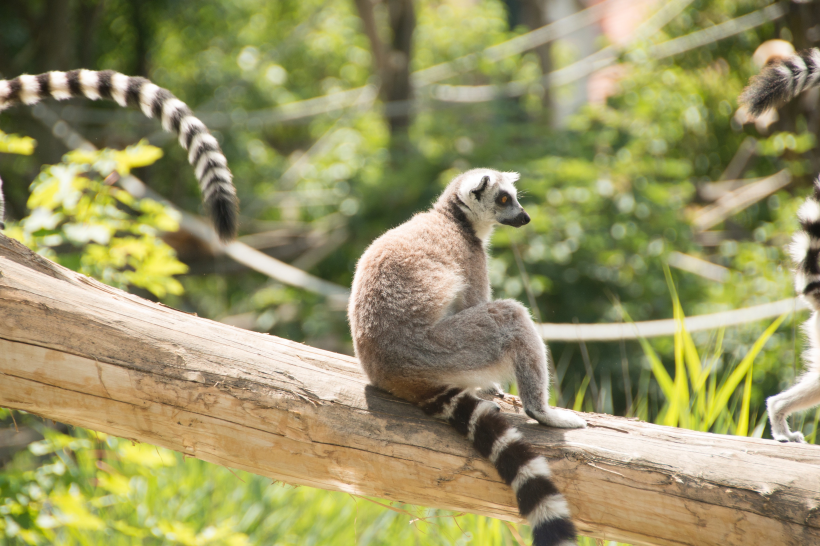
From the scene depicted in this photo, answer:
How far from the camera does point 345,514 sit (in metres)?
4.07

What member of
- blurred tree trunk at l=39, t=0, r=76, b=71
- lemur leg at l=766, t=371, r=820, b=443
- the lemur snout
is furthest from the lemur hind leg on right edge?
blurred tree trunk at l=39, t=0, r=76, b=71

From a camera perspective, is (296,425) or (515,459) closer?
(515,459)

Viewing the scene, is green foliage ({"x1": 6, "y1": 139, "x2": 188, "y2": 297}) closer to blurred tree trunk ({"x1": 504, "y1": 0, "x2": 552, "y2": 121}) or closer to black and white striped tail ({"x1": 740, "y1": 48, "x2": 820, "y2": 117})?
black and white striped tail ({"x1": 740, "y1": 48, "x2": 820, "y2": 117})

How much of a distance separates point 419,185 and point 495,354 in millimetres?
4921

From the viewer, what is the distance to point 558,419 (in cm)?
218

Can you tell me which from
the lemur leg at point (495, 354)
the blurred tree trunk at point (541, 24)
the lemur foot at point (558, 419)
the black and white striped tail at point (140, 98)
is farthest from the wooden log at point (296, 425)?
the blurred tree trunk at point (541, 24)

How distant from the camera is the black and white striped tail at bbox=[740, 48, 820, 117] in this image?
2.50 metres

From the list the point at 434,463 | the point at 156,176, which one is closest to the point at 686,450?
the point at 434,463

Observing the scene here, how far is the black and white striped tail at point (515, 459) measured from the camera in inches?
71.7

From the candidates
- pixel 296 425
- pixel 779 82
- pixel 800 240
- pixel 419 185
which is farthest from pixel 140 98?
pixel 419 185

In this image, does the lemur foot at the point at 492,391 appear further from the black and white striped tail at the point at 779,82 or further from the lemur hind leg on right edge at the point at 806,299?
the black and white striped tail at the point at 779,82

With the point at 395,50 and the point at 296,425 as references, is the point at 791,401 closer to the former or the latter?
the point at 296,425

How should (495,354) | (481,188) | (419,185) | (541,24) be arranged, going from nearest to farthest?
(495,354), (481,188), (419,185), (541,24)

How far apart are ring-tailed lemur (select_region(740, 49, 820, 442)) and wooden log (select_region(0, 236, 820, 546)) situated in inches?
27.6
